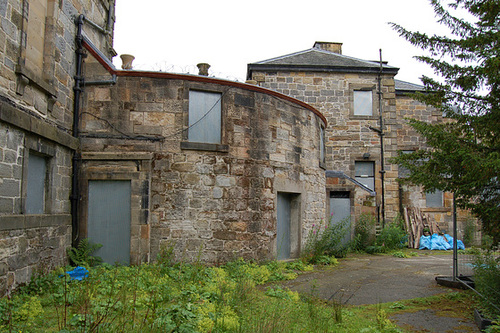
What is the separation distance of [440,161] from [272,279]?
4.17 meters

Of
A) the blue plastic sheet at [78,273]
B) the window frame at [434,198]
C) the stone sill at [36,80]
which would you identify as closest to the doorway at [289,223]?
the blue plastic sheet at [78,273]

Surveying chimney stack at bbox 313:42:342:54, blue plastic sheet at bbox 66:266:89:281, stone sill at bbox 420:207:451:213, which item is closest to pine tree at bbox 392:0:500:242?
blue plastic sheet at bbox 66:266:89:281

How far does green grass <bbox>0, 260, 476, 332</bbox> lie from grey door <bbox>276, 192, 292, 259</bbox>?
2636 millimetres

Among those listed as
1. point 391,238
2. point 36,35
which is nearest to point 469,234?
point 391,238

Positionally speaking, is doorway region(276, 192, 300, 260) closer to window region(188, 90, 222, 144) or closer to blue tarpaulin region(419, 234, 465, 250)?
window region(188, 90, 222, 144)

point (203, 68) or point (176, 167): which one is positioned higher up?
point (203, 68)

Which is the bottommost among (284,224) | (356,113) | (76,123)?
(284,224)

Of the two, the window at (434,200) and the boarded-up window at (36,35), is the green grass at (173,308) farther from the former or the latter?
the window at (434,200)

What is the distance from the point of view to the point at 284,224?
1104cm

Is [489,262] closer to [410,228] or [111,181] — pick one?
[111,181]

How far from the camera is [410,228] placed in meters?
17.2

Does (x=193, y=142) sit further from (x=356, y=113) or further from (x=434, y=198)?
(x=434, y=198)

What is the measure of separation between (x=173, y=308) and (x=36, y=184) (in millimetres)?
3969

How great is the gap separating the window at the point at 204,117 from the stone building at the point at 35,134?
8.06ft
